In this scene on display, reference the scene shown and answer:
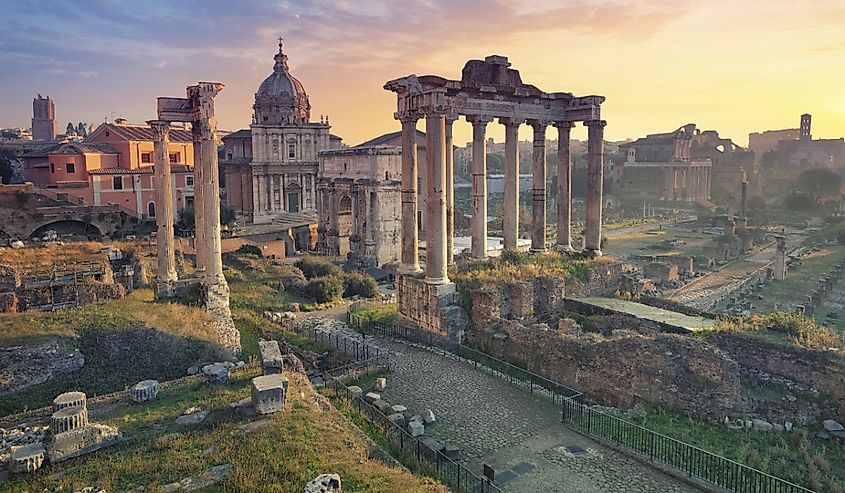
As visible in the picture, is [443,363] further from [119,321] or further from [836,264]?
[836,264]

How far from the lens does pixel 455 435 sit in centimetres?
1184

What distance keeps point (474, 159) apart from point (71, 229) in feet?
89.8

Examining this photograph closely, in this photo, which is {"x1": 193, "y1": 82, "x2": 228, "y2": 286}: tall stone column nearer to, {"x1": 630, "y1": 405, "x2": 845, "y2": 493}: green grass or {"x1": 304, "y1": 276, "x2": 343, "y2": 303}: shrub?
{"x1": 304, "y1": 276, "x2": 343, "y2": 303}: shrub

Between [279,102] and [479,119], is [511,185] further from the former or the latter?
[279,102]

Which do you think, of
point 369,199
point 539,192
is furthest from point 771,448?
point 369,199

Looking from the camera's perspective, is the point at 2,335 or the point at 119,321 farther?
the point at 119,321

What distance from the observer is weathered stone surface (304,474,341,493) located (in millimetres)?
7113

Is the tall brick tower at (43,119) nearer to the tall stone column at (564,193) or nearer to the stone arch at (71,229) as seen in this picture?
the stone arch at (71,229)

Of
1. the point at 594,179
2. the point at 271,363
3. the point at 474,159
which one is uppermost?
the point at 474,159

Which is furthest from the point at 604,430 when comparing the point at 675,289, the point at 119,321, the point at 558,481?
the point at 675,289

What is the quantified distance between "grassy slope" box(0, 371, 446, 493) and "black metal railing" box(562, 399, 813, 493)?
4339 mm

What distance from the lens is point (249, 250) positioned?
37.4 m

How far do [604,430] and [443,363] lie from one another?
5.32 meters

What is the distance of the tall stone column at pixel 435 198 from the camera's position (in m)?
17.8
